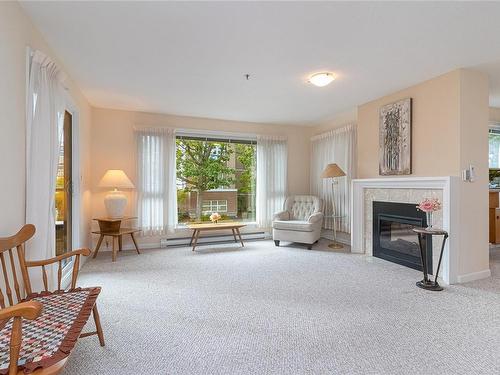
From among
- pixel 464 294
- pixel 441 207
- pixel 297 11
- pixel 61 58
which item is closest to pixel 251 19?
pixel 297 11

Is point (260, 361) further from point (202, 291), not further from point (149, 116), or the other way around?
point (149, 116)

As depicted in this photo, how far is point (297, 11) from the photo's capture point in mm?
2121

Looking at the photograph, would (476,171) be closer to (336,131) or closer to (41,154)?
(336,131)

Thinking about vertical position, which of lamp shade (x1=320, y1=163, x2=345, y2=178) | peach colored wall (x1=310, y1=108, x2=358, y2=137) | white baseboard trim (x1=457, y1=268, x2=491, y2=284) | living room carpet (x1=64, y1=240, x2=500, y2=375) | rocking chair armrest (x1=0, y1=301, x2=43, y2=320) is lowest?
living room carpet (x1=64, y1=240, x2=500, y2=375)

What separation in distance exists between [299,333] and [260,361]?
0.44m

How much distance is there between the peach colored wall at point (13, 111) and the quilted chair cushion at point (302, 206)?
14.3 feet

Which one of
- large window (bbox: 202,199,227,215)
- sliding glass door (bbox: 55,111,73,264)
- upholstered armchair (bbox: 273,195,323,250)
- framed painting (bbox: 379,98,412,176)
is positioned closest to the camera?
sliding glass door (bbox: 55,111,73,264)

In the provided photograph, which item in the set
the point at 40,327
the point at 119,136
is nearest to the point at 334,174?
the point at 119,136

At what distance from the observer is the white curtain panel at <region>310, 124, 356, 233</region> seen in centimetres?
500

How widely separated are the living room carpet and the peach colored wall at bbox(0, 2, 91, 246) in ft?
3.44

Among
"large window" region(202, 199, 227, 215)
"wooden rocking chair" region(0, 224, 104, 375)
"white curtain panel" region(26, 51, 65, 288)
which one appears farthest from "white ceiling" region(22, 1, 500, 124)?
"large window" region(202, 199, 227, 215)

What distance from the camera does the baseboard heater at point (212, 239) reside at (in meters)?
5.13

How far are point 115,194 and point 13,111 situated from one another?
108 inches

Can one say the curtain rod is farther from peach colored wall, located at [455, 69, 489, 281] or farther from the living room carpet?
the living room carpet
